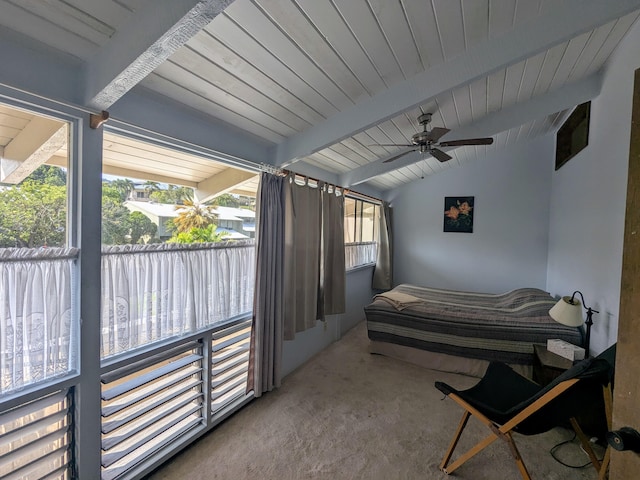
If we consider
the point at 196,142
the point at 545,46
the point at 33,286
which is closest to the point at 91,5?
the point at 196,142

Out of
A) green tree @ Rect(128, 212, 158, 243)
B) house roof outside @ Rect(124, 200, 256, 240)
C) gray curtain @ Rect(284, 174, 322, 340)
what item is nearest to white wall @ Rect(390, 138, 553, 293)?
gray curtain @ Rect(284, 174, 322, 340)

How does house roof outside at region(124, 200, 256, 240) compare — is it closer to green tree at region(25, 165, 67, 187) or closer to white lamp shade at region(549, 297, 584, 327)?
green tree at region(25, 165, 67, 187)

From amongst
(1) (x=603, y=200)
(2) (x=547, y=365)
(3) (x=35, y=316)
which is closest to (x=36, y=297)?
(3) (x=35, y=316)

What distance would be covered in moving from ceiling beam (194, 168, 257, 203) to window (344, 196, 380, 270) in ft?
6.58

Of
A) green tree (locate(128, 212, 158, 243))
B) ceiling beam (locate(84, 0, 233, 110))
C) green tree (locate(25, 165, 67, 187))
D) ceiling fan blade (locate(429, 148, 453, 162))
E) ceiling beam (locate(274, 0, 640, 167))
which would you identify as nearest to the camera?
ceiling beam (locate(84, 0, 233, 110))

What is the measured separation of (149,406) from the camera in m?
1.65

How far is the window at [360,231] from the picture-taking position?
166 inches

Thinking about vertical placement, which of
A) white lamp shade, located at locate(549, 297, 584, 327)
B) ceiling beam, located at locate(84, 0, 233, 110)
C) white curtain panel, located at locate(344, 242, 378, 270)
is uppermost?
ceiling beam, located at locate(84, 0, 233, 110)

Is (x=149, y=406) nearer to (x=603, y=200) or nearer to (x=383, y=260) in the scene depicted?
(x=603, y=200)

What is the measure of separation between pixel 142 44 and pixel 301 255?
201 cm

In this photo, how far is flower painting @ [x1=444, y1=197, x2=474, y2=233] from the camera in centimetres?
489

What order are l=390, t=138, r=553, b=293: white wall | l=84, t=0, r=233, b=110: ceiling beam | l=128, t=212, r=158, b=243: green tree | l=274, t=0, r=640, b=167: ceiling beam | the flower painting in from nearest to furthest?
l=84, t=0, r=233, b=110: ceiling beam → l=274, t=0, r=640, b=167: ceiling beam → l=128, t=212, r=158, b=243: green tree → l=390, t=138, r=553, b=293: white wall → the flower painting

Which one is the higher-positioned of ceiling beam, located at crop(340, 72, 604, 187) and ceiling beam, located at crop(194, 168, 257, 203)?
ceiling beam, located at crop(340, 72, 604, 187)

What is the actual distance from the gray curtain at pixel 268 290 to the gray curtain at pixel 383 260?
9.43 feet
